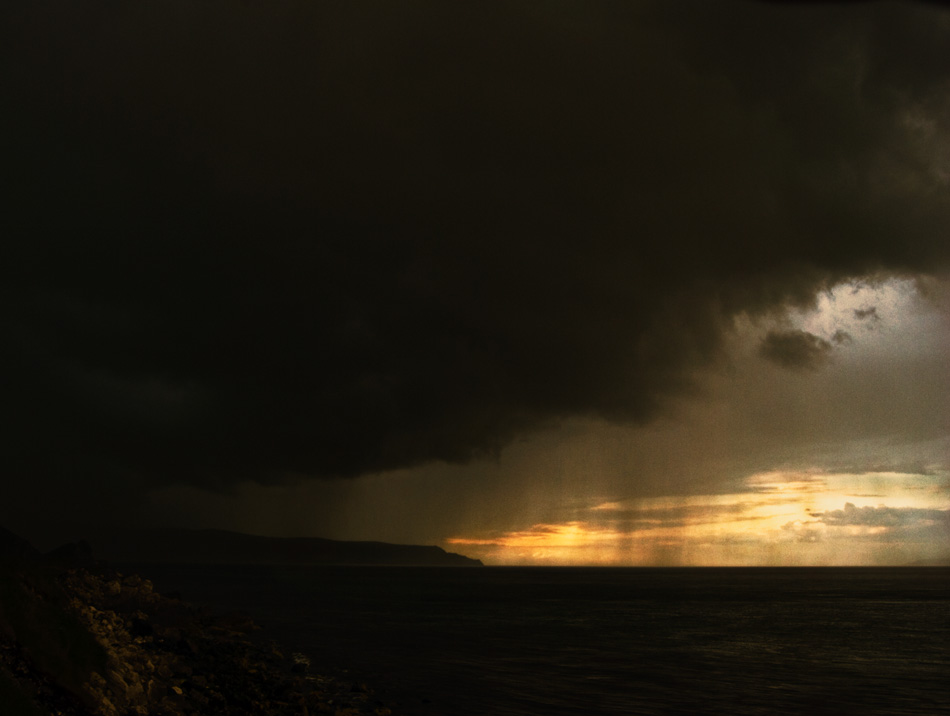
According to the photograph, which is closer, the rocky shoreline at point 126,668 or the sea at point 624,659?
the rocky shoreline at point 126,668

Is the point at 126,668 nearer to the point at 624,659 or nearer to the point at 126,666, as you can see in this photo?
the point at 126,666

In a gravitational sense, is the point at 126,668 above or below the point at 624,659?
above

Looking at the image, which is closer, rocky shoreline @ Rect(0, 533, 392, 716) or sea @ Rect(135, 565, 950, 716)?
rocky shoreline @ Rect(0, 533, 392, 716)

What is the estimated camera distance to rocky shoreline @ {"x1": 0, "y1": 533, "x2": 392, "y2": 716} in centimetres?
1769

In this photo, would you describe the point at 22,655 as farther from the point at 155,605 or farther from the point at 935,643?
the point at 935,643

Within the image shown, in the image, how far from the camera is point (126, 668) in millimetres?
22609

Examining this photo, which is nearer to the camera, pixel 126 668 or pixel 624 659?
pixel 126 668

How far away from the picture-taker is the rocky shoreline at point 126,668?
1769 cm

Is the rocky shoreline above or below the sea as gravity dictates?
above

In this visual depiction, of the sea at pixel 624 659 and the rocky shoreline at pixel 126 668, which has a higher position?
the rocky shoreline at pixel 126 668

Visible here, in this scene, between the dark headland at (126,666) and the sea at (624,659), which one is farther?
the sea at (624,659)

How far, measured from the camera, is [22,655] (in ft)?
58.8

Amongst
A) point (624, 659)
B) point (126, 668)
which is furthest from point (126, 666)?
point (624, 659)

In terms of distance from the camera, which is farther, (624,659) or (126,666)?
(624,659)
